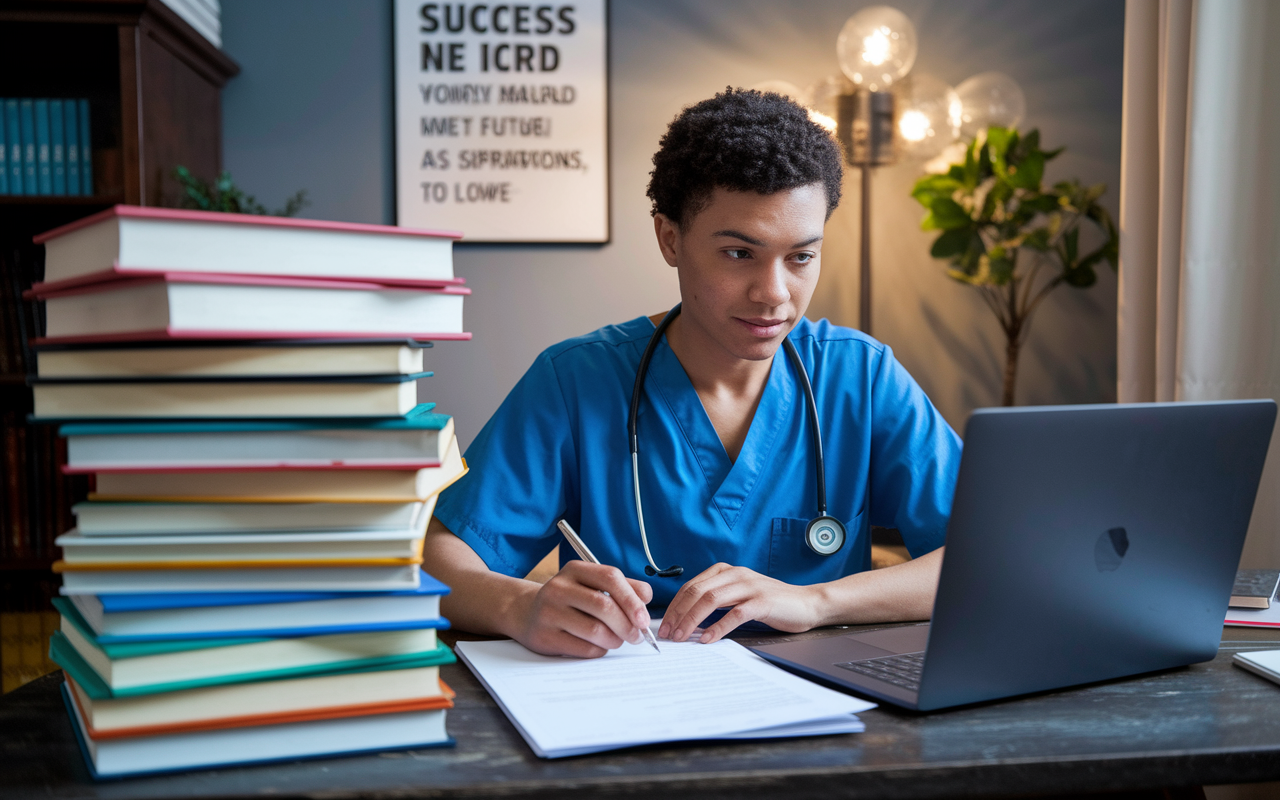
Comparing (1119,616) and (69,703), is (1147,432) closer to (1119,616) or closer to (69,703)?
(1119,616)

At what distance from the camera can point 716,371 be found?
1.30 meters

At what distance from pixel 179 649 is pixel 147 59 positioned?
2060 mm

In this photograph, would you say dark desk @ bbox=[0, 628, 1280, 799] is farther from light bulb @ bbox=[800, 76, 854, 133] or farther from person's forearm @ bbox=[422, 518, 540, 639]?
light bulb @ bbox=[800, 76, 854, 133]

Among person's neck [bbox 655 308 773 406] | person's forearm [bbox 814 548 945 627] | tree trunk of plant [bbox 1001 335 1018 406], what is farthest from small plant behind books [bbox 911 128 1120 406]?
person's forearm [bbox 814 548 945 627]

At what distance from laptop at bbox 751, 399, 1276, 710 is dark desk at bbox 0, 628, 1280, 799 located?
4 centimetres

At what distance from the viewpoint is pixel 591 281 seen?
2.82 m

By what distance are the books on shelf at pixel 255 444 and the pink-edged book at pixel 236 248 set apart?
0.10 m

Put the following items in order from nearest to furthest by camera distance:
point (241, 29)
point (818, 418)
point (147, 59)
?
1. point (818, 418)
2. point (147, 59)
3. point (241, 29)

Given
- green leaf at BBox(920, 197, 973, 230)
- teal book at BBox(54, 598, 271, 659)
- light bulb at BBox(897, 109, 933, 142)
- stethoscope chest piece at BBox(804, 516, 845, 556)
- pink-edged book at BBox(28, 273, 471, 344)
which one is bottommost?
stethoscope chest piece at BBox(804, 516, 845, 556)

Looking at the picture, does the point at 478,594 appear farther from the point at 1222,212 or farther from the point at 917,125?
the point at 917,125

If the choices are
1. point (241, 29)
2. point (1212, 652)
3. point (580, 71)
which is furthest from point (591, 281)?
point (1212, 652)

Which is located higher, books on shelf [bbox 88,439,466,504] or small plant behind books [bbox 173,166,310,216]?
small plant behind books [bbox 173,166,310,216]

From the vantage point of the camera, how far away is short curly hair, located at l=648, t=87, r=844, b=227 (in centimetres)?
112

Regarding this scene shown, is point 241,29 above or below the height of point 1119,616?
above
